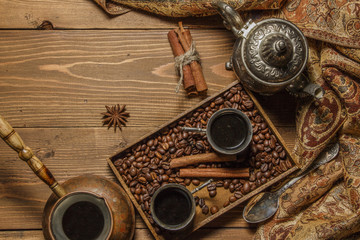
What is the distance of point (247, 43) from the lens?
1.21 metres

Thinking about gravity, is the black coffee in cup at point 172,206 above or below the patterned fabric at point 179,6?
below

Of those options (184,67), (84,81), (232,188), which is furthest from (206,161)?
(84,81)

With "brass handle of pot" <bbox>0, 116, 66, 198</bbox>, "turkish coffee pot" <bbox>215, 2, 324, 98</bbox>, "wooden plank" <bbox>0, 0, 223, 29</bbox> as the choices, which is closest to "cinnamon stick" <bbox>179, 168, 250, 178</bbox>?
"turkish coffee pot" <bbox>215, 2, 324, 98</bbox>

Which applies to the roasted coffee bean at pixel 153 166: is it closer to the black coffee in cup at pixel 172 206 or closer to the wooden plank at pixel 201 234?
the black coffee in cup at pixel 172 206

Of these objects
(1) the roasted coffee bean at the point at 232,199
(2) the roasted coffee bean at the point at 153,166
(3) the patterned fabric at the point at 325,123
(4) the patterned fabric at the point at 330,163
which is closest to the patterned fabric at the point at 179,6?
(3) the patterned fabric at the point at 325,123

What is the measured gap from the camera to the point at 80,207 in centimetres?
111

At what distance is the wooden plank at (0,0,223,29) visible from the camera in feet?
4.76

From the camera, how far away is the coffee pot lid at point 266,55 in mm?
1186

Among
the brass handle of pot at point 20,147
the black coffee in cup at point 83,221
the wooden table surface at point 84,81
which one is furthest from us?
the wooden table surface at point 84,81

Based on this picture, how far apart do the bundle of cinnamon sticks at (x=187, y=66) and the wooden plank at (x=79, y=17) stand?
69 millimetres

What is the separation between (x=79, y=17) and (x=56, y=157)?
0.59m

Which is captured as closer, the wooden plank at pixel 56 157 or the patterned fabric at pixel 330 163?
the patterned fabric at pixel 330 163

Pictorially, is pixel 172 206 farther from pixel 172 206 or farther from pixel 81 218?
pixel 81 218

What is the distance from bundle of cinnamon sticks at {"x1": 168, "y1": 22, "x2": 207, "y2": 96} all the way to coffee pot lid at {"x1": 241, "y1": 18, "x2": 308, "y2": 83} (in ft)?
0.78
